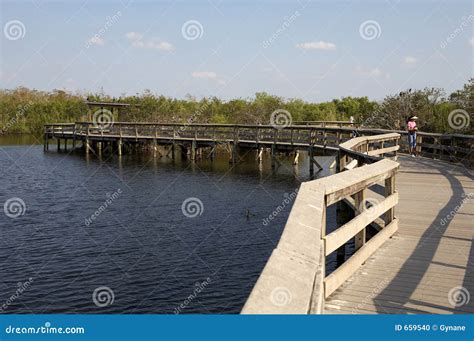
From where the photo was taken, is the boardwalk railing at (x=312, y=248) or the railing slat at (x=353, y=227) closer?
the boardwalk railing at (x=312, y=248)

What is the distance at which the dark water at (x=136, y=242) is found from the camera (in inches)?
421

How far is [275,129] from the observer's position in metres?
32.8

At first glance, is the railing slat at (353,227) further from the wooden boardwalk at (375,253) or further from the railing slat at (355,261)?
the railing slat at (355,261)

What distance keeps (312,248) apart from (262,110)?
174ft

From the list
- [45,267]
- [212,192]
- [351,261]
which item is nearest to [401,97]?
[212,192]

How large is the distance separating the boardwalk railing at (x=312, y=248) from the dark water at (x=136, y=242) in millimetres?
4178

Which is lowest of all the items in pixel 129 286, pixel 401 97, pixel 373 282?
pixel 129 286

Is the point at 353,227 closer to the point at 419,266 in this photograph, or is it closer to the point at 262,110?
the point at 419,266

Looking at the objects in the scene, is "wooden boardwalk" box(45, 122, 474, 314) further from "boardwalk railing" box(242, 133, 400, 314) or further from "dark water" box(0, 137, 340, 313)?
"dark water" box(0, 137, 340, 313)

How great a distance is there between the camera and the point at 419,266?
6422 millimetres

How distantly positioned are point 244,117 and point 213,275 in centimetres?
4462

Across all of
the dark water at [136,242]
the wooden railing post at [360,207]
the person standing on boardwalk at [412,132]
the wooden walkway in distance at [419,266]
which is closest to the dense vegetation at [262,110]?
the person standing on boardwalk at [412,132]

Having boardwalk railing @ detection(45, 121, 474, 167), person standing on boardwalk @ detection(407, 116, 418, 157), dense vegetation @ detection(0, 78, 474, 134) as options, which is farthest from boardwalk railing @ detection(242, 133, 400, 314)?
dense vegetation @ detection(0, 78, 474, 134)
